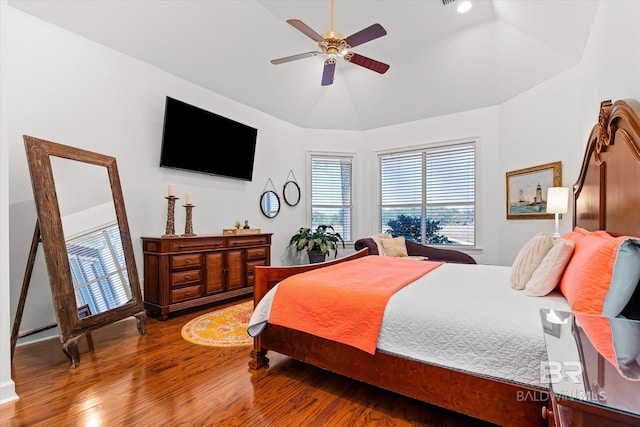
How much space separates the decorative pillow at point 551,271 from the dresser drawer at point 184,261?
3.14 metres

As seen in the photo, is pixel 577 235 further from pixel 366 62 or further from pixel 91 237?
pixel 91 237

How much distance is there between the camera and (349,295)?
183 centimetres

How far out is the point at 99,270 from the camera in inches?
105

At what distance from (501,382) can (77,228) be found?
3.18m

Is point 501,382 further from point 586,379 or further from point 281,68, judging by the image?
point 281,68

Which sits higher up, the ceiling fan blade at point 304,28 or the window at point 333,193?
the ceiling fan blade at point 304,28

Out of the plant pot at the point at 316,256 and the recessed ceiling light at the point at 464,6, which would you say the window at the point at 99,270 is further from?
the recessed ceiling light at the point at 464,6

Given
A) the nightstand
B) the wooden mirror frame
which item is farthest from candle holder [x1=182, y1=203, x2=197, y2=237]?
the nightstand

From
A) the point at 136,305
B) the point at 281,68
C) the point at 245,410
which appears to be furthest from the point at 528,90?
the point at 136,305

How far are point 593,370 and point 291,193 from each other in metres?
5.11

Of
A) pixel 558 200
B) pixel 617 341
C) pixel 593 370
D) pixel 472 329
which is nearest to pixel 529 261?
pixel 472 329

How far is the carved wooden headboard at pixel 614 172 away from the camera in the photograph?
1.64 meters

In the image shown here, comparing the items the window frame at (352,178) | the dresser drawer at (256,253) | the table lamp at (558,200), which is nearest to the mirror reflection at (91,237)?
the dresser drawer at (256,253)

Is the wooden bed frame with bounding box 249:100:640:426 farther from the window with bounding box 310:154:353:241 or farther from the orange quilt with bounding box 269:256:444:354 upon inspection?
the window with bounding box 310:154:353:241
